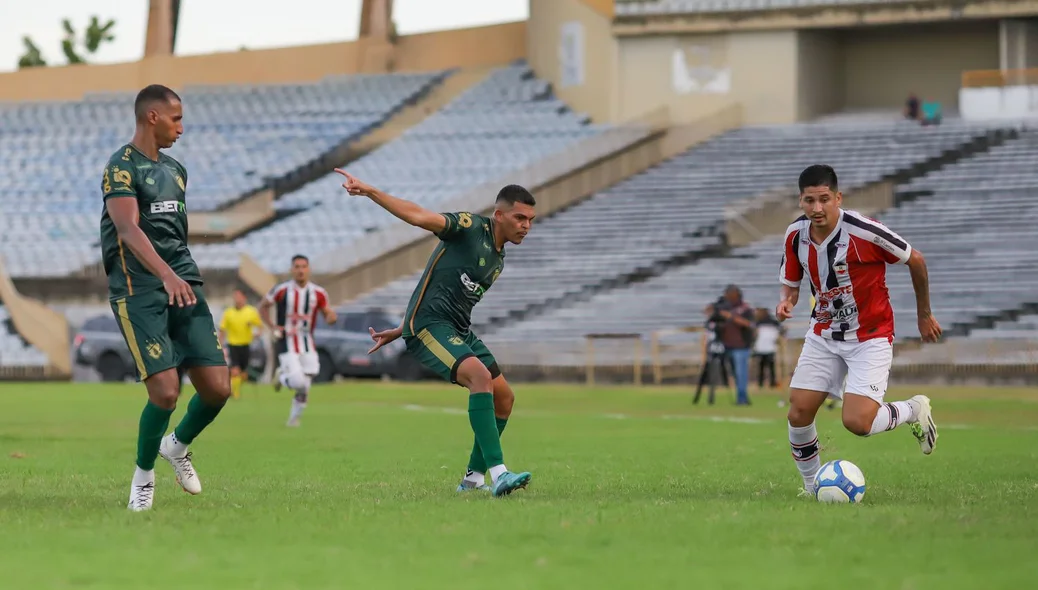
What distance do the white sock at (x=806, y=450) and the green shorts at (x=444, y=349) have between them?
2.06 m

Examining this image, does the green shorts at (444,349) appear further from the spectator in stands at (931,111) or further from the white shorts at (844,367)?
the spectator in stands at (931,111)

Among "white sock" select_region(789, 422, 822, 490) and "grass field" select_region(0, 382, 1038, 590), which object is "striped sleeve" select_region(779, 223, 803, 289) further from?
"grass field" select_region(0, 382, 1038, 590)

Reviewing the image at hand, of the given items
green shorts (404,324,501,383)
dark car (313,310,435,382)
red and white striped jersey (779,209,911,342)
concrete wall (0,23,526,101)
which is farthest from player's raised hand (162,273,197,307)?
concrete wall (0,23,526,101)

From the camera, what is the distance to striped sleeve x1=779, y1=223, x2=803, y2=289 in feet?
35.1

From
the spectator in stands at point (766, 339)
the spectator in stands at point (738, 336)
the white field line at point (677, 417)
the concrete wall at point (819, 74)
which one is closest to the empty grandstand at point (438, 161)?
the concrete wall at point (819, 74)

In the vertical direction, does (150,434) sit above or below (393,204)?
below

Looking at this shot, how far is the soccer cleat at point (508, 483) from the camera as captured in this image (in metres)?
10.4

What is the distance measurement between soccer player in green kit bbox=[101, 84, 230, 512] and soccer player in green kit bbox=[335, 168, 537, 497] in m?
1.50

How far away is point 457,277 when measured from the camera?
1111 centimetres

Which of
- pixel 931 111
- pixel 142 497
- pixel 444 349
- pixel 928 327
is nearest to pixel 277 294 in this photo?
pixel 444 349

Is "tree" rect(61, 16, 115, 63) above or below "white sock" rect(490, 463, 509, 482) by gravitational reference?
above

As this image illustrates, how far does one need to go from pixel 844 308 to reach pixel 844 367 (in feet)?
1.50

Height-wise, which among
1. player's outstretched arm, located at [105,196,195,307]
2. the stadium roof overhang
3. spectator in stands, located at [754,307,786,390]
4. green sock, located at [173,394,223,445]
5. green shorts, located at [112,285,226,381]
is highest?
the stadium roof overhang

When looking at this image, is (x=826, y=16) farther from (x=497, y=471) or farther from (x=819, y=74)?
(x=497, y=471)
